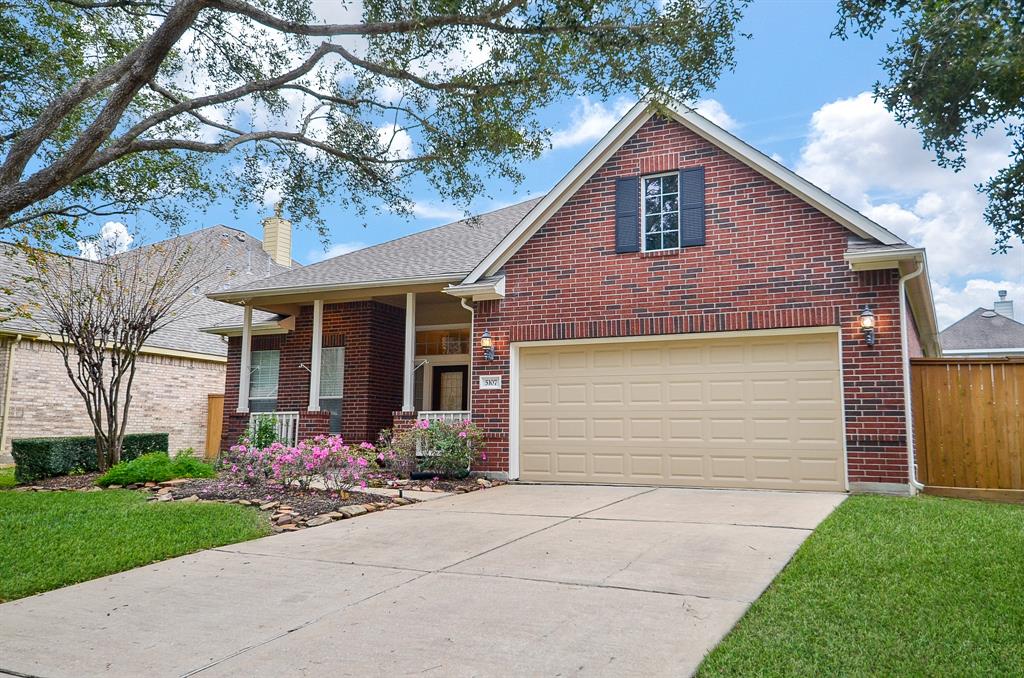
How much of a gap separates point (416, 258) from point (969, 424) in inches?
380

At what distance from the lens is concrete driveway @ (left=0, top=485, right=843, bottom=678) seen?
12.5 ft

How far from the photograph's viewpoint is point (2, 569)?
6039 millimetres

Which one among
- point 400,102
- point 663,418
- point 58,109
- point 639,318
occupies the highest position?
point 400,102

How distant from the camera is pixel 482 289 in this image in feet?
40.2

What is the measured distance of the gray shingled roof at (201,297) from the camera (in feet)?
55.8

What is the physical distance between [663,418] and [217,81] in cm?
844

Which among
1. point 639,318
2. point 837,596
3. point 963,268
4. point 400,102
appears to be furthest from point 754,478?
point 963,268

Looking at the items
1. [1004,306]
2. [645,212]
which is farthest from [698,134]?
[1004,306]

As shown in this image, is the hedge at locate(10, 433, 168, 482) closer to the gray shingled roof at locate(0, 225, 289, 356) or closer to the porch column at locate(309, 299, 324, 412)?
the gray shingled roof at locate(0, 225, 289, 356)

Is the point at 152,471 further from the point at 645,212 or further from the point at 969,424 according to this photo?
the point at 969,424

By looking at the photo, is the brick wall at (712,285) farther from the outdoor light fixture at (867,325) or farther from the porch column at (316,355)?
the porch column at (316,355)

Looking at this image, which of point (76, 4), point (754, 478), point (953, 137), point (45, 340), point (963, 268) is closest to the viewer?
point (76, 4)

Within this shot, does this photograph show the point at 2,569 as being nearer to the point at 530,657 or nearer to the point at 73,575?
the point at 73,575

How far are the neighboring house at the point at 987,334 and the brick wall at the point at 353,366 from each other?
2193 centimetres
